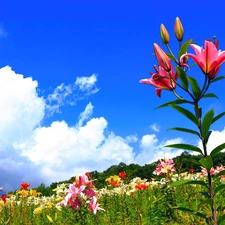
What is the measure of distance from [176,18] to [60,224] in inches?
201

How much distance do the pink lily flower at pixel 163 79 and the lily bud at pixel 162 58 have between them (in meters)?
0.04

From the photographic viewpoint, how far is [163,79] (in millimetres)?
2000

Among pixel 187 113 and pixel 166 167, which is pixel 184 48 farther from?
pixel 166 167

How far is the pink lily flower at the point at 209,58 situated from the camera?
1867 mm

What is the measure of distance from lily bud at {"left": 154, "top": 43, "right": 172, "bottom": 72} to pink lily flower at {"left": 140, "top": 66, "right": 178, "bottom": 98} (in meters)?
0.04

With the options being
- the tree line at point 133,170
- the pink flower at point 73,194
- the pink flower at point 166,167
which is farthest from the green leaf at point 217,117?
the tree line at point 133,170

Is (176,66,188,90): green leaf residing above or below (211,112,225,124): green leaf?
above

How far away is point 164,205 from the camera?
17.5 feet

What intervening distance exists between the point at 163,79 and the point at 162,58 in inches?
4.9

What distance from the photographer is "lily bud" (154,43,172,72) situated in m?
1.93

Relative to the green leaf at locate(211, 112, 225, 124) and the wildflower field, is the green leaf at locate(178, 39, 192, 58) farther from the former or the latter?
the wildflower field

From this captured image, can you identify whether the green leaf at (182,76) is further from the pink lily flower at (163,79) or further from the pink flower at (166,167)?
the pink flower at (166,167)

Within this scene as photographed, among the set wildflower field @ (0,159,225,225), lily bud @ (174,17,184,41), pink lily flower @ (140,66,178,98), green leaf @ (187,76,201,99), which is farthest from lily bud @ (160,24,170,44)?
wildflower field @ (0,159,225,225)

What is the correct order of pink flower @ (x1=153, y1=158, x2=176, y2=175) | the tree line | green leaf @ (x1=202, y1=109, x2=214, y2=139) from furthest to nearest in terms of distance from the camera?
the tree line < pink flower @ (x1=153, y1=158, x2=176, y2=175) < green leaf @ (x1=202, y1=109, x2=214, y2=139)
